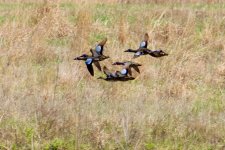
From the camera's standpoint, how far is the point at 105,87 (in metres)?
7.04

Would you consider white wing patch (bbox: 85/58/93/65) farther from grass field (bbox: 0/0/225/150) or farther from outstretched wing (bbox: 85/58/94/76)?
grass field (bbox: 0/0/225/150)

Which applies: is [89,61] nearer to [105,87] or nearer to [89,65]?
[89,65]

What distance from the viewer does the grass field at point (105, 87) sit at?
546cm

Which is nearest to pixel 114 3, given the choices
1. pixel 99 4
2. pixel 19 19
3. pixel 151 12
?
pixel 99 4

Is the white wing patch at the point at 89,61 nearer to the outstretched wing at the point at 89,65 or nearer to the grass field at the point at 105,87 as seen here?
the outstretched wing at the point at 89,65

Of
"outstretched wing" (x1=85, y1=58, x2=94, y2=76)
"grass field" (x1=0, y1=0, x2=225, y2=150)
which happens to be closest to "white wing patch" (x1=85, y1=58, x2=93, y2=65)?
"outstretched wing" (x1=85, y1=58, x2=94, y2=76)

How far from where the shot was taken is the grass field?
5457mm

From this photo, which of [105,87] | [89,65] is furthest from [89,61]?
[105,87]

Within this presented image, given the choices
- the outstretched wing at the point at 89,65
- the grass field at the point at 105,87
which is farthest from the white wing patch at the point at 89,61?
the grass field at the point at 105,87

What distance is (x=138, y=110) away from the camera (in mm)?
6047

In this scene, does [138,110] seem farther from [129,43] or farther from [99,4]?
[99,4]

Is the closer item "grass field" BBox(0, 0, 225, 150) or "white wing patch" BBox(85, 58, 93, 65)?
"white wing patch" BBox(85, 58, 93, 65)

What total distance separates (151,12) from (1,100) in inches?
266

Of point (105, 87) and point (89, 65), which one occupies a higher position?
point (89, 65)
